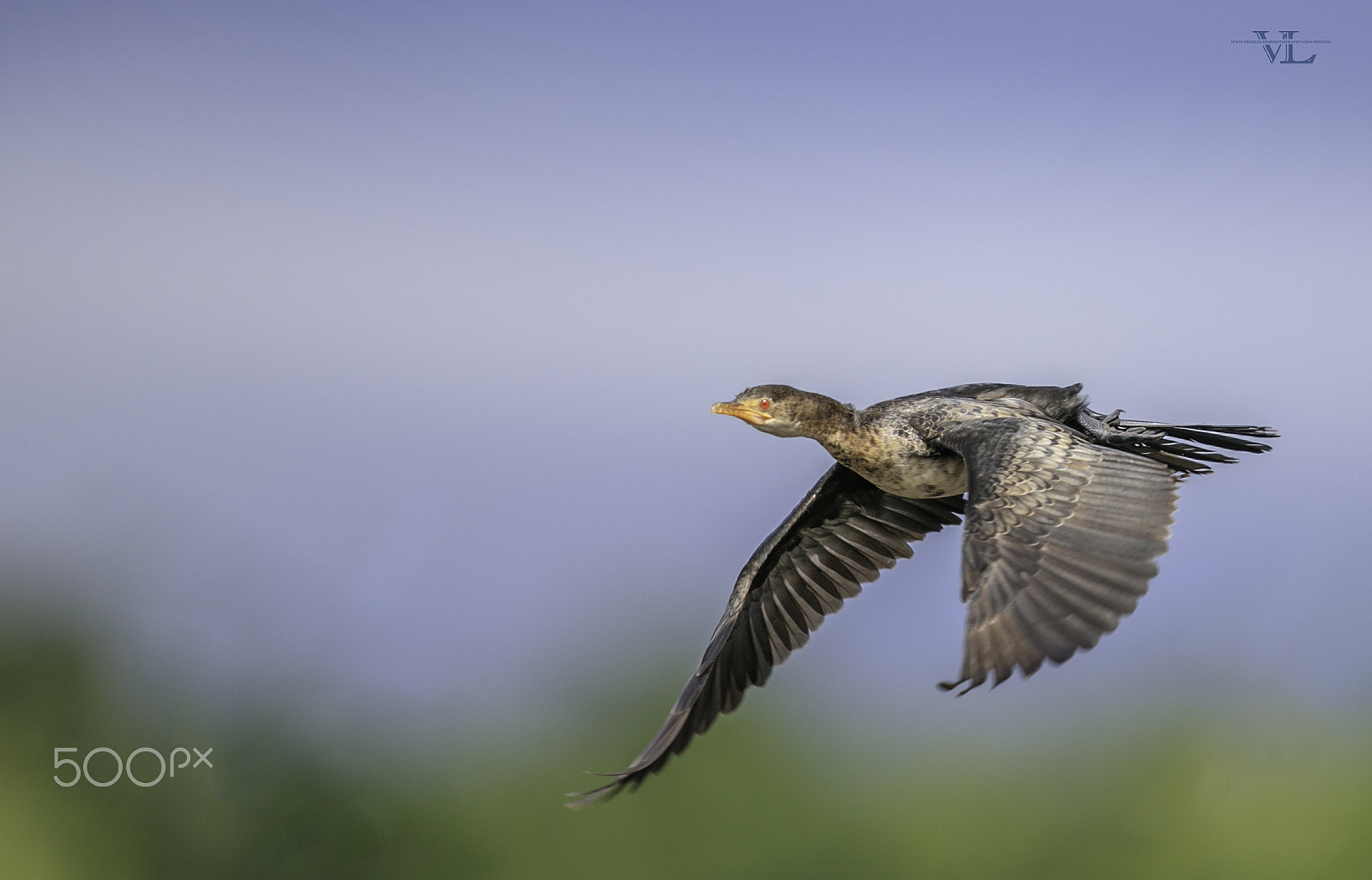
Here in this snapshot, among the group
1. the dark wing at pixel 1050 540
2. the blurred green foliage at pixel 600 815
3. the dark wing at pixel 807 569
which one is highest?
the dark wing at pixel 1050 540

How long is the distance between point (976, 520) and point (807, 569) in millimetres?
3976

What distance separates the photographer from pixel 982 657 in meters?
9.35

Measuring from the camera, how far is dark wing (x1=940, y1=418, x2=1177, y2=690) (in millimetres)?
9391

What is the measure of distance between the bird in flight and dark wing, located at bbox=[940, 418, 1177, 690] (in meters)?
0.01

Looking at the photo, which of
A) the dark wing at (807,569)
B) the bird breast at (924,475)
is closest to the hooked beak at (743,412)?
the bird breast at (924,475)

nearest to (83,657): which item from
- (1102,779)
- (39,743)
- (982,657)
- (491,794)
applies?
(39,743)

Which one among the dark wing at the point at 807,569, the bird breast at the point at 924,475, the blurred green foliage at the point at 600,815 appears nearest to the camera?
the bird breast at the point at 924,475

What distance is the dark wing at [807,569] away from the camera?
13742 millimetres

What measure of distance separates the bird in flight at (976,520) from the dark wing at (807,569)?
0.01 metres

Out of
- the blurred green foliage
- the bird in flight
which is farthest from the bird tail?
the blurred green foliage

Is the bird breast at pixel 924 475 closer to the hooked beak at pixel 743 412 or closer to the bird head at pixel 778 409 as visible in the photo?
the bird head at pixel 778 409

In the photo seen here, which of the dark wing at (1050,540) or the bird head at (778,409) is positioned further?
the bird head at (778,409)

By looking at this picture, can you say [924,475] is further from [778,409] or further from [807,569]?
[807,569]

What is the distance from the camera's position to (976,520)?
1061 cm
